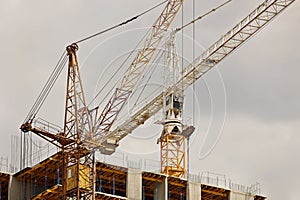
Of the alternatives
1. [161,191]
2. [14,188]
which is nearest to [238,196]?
[161,191]

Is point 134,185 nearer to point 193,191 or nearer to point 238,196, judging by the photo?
point 193,191

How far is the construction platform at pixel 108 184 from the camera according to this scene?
11869cm

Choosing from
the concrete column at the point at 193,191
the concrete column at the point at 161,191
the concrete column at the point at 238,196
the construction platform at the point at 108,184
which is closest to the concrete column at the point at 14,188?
the construction platform at the point at 108,184

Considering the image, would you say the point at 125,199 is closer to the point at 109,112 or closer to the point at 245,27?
the point at 109,112

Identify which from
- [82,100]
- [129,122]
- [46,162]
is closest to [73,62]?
[82,100]

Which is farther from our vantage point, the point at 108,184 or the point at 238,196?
the point at 238,196

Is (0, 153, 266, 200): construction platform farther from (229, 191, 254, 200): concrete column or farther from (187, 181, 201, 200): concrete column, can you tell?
(229, 191, 254, 200): concrete column

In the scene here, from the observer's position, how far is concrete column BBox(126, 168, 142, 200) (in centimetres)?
11988

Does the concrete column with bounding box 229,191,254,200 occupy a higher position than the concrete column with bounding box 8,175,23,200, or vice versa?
the concrete column with bounding box 229,191,254,200

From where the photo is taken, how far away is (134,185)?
394 ft

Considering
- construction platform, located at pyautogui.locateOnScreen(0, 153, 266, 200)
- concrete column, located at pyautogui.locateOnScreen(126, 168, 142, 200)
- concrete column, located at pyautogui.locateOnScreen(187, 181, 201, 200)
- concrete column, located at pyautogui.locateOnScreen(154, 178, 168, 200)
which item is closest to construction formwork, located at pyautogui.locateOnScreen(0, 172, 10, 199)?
construction platform, located at pyautogui.locateOnScreen(0, 153, 266, 200)

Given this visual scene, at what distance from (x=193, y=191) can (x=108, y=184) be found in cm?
1157

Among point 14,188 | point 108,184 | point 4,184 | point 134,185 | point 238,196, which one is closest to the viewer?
point 14,188

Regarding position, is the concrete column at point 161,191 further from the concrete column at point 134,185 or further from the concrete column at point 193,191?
the concrete column at point 134,185
